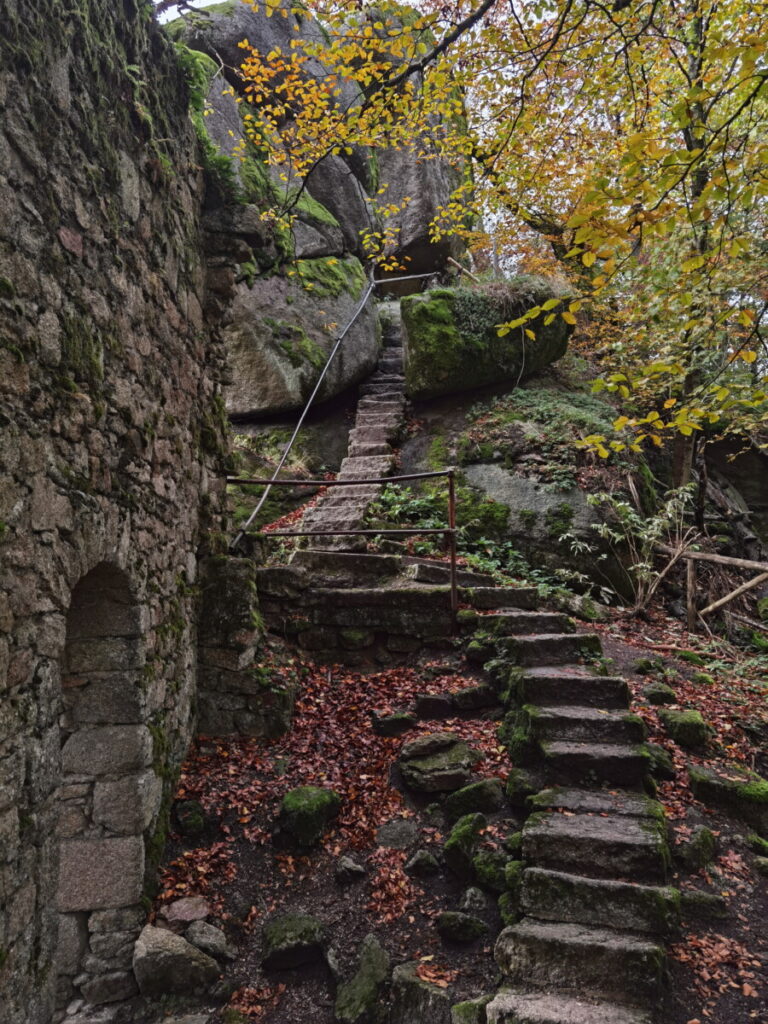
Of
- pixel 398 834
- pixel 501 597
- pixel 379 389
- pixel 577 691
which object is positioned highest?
pixel 379 389

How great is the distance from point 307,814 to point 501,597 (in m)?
2.94

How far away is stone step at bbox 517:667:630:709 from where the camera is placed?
4285 millimetres

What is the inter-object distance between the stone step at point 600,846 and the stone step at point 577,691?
3.20 ft

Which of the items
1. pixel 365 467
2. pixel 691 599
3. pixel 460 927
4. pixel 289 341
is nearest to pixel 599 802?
pixel 460 927

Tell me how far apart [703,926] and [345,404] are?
9206mm

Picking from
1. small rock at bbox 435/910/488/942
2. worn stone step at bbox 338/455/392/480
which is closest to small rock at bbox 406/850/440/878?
small rock at bbox 435/910/488/942

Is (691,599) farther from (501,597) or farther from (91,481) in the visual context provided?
(91,481)

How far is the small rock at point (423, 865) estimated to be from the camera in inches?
135

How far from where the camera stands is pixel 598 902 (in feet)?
9.71

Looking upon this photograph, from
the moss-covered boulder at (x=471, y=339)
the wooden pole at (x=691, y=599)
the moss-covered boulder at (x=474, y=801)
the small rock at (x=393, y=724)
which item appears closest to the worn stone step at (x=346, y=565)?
the small rock at (x=393, y=724)

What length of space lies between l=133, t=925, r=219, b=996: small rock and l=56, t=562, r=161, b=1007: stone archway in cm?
13

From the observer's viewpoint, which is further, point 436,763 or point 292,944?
point 436,763

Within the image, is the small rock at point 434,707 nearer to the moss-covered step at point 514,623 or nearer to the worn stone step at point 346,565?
the moss-covered step at point 514,623

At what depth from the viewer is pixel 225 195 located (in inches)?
192
